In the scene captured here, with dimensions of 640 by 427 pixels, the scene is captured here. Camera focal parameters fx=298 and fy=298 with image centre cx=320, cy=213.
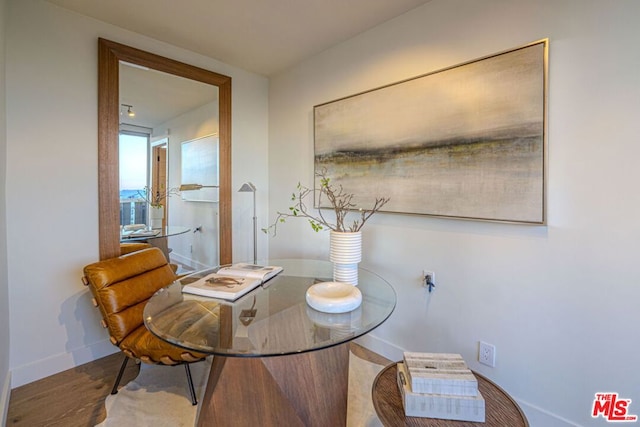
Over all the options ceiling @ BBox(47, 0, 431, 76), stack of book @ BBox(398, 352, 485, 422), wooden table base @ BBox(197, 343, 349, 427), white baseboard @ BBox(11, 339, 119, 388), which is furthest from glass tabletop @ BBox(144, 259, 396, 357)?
ceiling @ BBox(47, 0, 431, 76)

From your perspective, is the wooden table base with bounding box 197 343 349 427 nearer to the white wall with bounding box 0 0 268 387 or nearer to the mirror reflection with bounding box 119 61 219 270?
the white wall with bounding box 0 0 268 387

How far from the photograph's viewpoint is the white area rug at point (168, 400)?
161cm

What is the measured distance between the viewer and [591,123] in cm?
137

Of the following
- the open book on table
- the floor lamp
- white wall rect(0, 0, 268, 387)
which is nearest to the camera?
the open book on table

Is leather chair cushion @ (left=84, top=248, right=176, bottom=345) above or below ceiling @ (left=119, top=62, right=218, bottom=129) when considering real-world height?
below

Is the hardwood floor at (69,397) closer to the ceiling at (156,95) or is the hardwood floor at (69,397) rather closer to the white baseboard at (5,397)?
the white baseboard at (5,397)

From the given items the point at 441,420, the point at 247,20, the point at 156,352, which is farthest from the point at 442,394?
the point at 247,20

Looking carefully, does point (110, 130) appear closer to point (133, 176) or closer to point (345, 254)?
point (133, 176)

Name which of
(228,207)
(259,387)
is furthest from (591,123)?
(228,207)

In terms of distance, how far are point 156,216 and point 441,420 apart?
243cm

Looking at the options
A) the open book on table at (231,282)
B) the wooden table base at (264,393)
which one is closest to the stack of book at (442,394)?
the wooden table base at (264,393)

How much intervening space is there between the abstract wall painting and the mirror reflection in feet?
4.31

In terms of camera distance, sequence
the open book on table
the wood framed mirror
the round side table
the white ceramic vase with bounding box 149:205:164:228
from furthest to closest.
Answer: the white ceramic vase with bounding box 149:205:164:228
the wood framed mirror
the open book on table
the round side table

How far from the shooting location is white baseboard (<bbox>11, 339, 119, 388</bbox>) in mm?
1902
